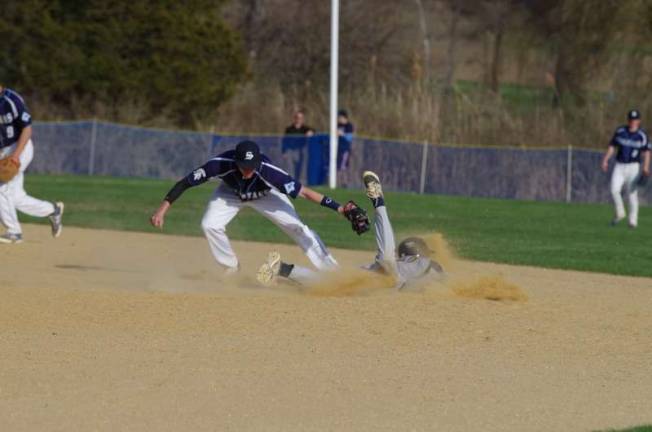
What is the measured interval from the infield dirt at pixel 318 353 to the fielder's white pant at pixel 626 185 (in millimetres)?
8182

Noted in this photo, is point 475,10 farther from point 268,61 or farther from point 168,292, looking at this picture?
point 168,292

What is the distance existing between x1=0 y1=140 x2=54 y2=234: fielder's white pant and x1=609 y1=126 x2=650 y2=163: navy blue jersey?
10.3 m

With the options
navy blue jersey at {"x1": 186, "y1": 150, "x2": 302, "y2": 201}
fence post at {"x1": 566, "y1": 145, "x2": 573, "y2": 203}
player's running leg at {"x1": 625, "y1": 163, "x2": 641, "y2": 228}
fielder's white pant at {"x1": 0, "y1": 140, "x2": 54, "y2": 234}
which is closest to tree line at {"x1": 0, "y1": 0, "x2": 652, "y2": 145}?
fence post at {"x1": 566, "y1": 145, "x2": 573, "y2": 203}

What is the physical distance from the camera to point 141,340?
948 centimetres

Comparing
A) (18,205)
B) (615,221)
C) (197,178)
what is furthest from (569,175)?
(197,178)

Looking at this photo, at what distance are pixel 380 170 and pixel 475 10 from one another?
90.5 ft

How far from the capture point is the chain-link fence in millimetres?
31031

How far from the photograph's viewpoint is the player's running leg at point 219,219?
12.4m

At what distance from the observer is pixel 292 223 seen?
40.3 ft

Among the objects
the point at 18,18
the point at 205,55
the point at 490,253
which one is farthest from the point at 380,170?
the point at 490,253

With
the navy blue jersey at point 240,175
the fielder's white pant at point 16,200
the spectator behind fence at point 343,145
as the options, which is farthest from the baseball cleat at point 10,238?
the spectator behind fence at point 343,145

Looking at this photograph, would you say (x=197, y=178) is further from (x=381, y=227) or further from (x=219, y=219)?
(x=381, y=227)

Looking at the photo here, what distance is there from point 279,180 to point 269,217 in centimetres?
75

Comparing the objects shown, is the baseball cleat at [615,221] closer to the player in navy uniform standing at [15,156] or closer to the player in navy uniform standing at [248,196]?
the player in navy uniform standing at [15,156]
